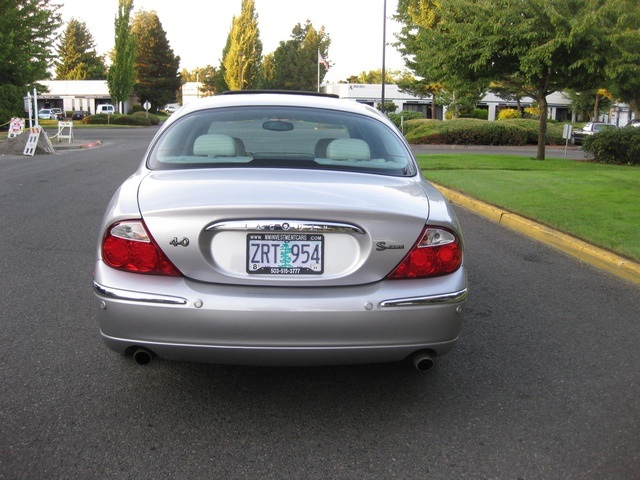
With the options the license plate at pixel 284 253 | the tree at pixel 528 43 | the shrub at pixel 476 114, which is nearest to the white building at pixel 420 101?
the shrub at pixel 476 114

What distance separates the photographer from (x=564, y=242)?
26.0 ft

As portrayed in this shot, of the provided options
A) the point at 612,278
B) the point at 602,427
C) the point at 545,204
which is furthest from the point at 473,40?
the point at 602,427

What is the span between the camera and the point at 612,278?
6633 mm

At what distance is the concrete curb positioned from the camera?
22.0ft

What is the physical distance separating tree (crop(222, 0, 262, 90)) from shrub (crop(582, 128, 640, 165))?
53995 mm

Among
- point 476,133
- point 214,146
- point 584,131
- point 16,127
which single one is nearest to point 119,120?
point 16,127

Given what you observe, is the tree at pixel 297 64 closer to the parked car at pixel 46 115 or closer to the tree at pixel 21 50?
the parked car at pixel 46 115

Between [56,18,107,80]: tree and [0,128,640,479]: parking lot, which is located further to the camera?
[56,18,107,80]: tree

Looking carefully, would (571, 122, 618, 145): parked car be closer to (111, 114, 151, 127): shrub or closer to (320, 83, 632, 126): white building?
(320, 83, 632, 126): white building

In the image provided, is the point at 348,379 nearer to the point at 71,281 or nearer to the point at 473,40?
the point at 71,281

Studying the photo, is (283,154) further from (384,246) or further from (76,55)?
(76,55)

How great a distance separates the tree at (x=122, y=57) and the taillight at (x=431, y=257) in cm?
5194

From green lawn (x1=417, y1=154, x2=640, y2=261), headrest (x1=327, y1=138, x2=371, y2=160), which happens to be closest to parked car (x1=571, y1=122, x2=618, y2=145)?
green lawn (x1=417, y1=154, x2=640, y2=261)

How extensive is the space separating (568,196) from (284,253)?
9.31 m
